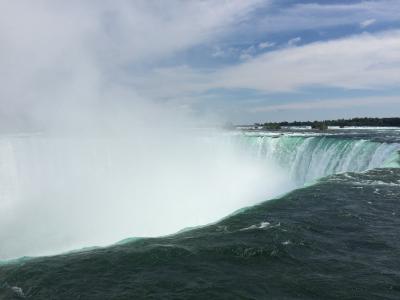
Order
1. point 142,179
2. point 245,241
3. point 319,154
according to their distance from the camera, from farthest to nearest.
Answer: point 142,179 → point 319,154 → point 245,241

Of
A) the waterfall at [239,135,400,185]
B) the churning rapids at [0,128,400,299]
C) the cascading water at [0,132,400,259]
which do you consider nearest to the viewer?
the churning rapids at [0,128,400,299]

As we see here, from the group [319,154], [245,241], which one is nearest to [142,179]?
[319,154]

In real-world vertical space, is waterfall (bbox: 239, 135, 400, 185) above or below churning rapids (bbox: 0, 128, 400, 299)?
above

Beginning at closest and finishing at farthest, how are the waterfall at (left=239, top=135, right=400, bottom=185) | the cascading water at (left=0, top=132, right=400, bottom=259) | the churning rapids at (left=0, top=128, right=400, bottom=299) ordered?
the churning rapids at (left=0, top=128, right=400, bottom=299), the cascading water at (left=0, top=132, right=400, bottom=259), the waterfall at (left=239, top=135, right=400, bottom=185)

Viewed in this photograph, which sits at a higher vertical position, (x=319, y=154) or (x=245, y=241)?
(x=319, y=154)

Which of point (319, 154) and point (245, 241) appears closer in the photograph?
point (245, 241)

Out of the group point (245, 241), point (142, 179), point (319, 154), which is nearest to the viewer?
point (245, 241)

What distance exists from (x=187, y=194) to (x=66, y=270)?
1733 cm

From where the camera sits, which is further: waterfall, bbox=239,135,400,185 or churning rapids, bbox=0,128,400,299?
waterfall, bbox=239,135,400,185

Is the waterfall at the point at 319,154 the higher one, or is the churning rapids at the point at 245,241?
the waterfall at the point at 319,154

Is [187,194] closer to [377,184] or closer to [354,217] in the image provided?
A: [377,184]

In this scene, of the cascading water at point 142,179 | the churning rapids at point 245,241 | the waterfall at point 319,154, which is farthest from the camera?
the waterfall at point 319,154

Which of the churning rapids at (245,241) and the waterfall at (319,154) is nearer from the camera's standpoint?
the churning rapids at (245,241)

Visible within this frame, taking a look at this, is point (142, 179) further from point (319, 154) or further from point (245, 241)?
point (245, 241)
